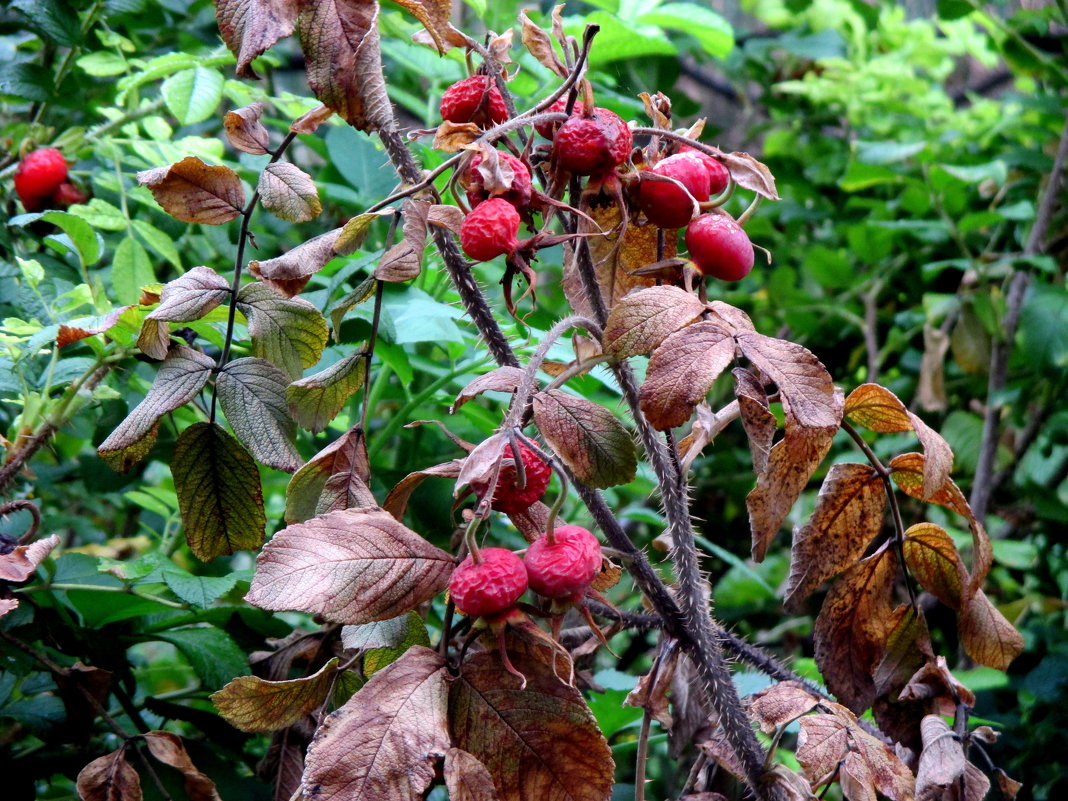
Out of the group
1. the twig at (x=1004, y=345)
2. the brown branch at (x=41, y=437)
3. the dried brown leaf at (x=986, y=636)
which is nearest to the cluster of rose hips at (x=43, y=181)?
the brown branch at (x=41, y=437)

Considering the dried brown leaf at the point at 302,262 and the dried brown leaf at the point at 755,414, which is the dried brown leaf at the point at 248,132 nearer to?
the dried brown leaf at the point at 302,262

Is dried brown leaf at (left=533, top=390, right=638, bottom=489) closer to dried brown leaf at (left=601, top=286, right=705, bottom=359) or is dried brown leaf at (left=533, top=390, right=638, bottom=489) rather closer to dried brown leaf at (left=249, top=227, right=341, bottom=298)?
dried brown leaf at (left=601, top=286, right=705, bottom=359)

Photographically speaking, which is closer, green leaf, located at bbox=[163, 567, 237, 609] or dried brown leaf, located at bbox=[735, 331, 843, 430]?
dried brown leaf, located at bbox=[735, 331, 843, 430]

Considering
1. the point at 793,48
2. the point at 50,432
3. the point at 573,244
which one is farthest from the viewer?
the point at 793,48

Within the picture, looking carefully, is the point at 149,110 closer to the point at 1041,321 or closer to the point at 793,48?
the point at 1041,321

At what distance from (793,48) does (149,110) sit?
138 cm

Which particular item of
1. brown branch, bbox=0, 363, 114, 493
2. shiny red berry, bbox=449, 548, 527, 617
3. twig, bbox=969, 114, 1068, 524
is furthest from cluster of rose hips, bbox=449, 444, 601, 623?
twig, bbox=969, 114, 1068, 524

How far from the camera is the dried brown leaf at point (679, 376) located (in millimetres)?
463

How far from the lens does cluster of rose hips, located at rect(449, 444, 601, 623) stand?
44cm

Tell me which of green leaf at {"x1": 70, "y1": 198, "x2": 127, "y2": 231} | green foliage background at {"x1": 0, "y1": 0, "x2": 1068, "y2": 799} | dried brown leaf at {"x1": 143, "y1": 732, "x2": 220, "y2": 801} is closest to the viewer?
dried brown leaf at {"x1": 143, "y1": 732, "x2": 220, "y2": 801}

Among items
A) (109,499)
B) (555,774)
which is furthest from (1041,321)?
(109,499)

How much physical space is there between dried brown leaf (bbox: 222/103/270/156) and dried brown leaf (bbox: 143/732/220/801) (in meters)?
0.40

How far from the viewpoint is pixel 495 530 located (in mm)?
1128

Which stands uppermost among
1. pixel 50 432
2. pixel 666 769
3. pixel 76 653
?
pixel 50 432
